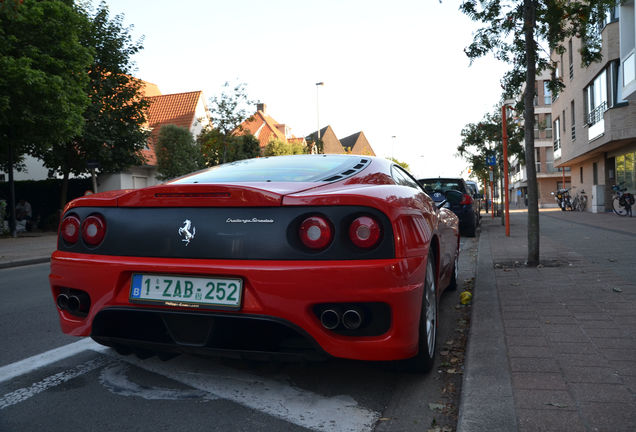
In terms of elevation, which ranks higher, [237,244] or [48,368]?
[237,244]

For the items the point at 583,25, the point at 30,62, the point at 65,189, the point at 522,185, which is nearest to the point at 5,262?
the point at 30,62

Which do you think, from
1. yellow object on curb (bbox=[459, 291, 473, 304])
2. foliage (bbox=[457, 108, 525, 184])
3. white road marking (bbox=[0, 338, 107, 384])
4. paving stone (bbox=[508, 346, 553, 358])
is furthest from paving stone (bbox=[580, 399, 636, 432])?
foliage (bbox=[457, 108, 525, 184])

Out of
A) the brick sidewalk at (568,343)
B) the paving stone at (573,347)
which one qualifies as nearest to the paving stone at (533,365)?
the brick sidewalk at (568,343)

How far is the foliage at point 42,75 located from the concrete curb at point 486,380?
15.3 metres

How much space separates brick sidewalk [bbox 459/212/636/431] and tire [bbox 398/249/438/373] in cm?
24

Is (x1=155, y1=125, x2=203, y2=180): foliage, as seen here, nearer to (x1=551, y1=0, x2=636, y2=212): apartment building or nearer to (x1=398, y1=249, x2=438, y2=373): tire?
(x1=551, y1=0, x2=636, y2=212): apartment building

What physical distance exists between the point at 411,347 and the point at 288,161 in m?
1.65

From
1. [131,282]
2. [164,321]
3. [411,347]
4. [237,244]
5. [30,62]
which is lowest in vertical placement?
[411,347]

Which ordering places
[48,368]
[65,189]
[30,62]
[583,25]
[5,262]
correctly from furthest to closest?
1. [65,189]
2. [30,62]
3. [5,262]
4. [583,25]
5. [48,368]

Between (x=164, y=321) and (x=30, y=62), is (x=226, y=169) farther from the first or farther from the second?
(x=30, y=62)

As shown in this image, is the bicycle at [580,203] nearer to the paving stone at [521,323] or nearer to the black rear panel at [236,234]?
the paving stone at [521,323]

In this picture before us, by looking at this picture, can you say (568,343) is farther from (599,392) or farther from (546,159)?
(546,159)

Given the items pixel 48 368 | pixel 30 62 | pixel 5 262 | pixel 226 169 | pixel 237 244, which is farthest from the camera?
pixel 30 62

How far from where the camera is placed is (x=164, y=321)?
282 centimetres
